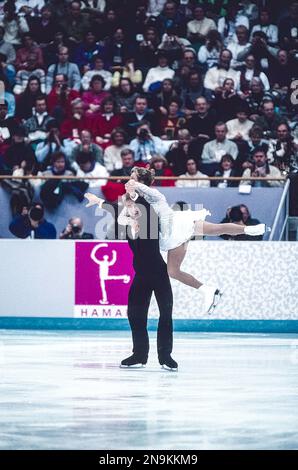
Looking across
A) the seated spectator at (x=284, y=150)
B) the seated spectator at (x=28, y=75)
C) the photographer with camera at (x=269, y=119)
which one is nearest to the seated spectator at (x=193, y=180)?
the seated spectator at (x=284, y=150)

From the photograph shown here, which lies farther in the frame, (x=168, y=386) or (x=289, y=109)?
(x=289, y=109)

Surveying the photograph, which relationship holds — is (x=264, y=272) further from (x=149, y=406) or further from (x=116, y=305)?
(x=149, y=406)

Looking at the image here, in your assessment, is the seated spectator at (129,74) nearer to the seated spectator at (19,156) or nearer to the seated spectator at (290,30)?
the seated spectator at (19,156)

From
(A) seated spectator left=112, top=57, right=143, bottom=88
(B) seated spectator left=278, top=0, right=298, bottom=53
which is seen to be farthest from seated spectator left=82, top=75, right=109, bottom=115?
(B) seated spectator left=278, top=0, right=298, bottom=53

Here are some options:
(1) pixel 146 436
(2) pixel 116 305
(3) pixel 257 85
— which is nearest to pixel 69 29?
(3) pixel 257 85

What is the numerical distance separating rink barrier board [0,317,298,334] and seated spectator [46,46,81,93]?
4534 millimetres

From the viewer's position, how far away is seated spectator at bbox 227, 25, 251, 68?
61.8ft

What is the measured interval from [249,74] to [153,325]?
4.97 meters

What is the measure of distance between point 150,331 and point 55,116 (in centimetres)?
422

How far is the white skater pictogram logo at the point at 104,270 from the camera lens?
16.2 m

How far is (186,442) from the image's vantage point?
20.1 ft

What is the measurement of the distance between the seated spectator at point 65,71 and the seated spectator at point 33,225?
12.1 ft

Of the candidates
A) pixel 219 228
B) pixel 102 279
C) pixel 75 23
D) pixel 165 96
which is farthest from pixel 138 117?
pixel 219 228
